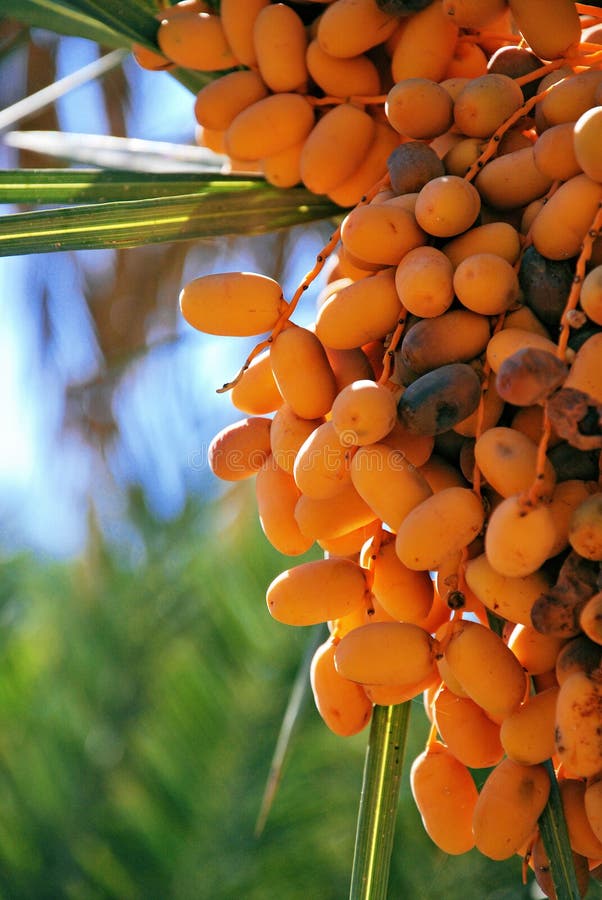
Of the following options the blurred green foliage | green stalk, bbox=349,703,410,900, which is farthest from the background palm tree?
green stalk, bbox=349,703,410,900

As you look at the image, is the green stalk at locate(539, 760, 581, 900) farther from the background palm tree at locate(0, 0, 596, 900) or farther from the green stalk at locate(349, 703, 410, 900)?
the background palm tree at locate(0, 0, 596, 900)

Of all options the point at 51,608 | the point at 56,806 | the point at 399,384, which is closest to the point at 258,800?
Result: the point at 56,806

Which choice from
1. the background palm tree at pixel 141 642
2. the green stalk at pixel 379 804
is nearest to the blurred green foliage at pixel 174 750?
the background palm tree at pixel 141 642

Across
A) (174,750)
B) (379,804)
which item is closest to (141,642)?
(174,750)

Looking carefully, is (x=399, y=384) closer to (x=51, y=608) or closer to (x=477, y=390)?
(x=477, y=390)

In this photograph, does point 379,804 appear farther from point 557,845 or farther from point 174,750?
point 174,750
